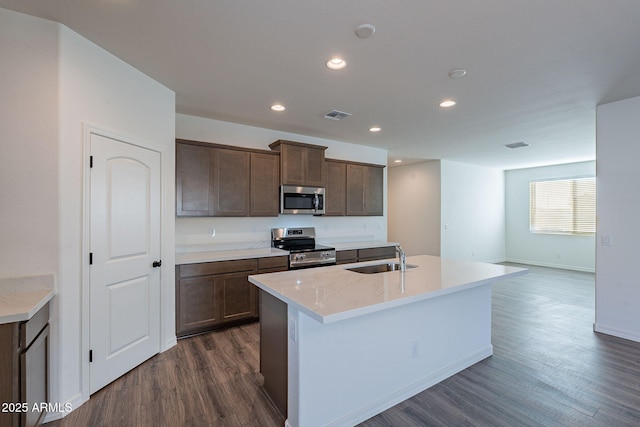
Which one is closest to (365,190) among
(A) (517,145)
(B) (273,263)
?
(B) (273,263)

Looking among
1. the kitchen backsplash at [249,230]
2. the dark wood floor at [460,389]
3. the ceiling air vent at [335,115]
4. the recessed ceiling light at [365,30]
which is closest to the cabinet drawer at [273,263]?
the kitchen backsplash at [249,230]

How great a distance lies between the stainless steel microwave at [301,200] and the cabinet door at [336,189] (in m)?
0.25

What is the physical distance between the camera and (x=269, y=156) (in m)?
4.23

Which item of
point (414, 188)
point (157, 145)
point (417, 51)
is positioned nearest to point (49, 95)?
point (157, 145)

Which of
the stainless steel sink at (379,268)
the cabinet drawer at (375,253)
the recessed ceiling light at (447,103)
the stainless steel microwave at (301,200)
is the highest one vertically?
the recessed ceiling light at (447,103)

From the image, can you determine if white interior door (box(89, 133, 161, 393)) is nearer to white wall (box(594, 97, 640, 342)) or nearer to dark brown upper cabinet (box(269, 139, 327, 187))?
dark brown upper cabinet (box(269, 139, 327, 187))

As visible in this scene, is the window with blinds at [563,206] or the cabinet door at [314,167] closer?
the cabinet door at [314,167]

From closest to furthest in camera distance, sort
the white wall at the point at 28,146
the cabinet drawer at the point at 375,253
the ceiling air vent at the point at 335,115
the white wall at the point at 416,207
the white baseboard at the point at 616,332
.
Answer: the white wall at the point at 28,146 < the white baseboard at the point at 616,332 < the ceiling air vent at the point at 335,115 < the cabinet drawer at the point at 375,253 < the white wall at the point at 416,207

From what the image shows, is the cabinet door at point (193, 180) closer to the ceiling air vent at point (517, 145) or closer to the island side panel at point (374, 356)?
the island side panel at point (374, 356)

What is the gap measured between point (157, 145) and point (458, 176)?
6776 millimetres

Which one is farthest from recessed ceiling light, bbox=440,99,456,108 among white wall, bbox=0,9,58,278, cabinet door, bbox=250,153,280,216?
white wall, bbox=0,9,58,278

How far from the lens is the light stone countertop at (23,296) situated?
61.9 inches

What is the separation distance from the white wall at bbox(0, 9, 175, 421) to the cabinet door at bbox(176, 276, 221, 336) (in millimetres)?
1077

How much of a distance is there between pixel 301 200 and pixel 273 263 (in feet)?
3.68
